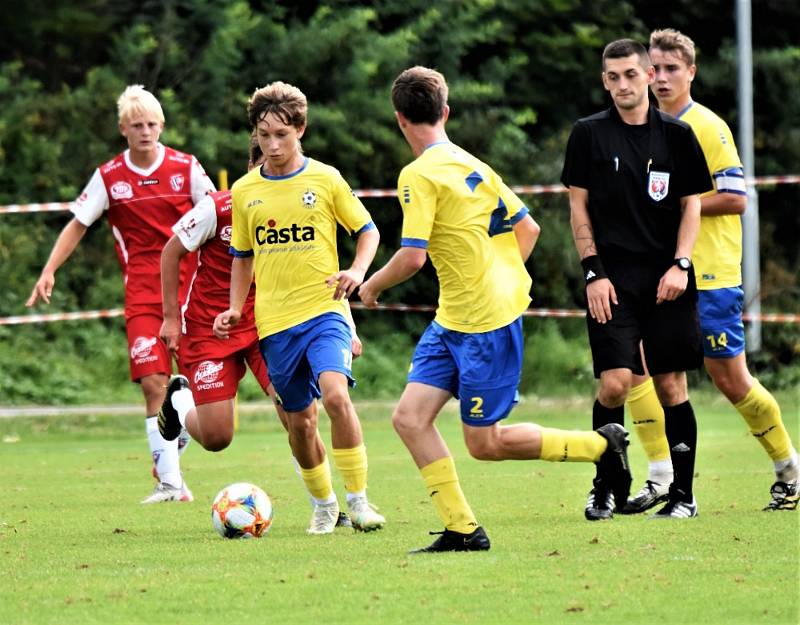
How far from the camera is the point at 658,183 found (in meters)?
7.84

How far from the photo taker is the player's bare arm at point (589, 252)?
7773 millimetres

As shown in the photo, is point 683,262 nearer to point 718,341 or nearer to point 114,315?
point 718,341

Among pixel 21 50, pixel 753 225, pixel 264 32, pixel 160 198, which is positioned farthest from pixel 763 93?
pixel 160 198

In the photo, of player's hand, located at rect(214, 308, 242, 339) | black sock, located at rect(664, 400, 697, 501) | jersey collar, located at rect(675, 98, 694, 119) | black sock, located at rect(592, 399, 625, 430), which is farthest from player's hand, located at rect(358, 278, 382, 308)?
jersey collar, located at rect(675, 98, 694, 119)

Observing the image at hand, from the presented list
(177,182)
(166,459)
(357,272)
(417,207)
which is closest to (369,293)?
(417,207)

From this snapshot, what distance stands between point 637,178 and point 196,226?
91.5 inches

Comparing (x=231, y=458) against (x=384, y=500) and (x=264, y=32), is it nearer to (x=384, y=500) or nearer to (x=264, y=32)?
(x=384, y=500)

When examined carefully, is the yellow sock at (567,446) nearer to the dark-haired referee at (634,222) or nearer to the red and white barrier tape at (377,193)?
the dark-haired referee at (634,222)

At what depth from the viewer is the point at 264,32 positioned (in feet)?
73.7

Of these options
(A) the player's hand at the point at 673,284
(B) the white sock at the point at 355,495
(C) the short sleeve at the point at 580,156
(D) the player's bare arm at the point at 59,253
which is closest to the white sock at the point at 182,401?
(D) the player's bare arm at the point at 59,253

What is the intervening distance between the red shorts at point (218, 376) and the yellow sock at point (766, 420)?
2514 mm

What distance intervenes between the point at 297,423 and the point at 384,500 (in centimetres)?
156

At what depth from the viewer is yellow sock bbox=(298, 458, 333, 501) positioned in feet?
26.2

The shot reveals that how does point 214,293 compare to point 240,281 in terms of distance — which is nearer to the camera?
point 240,281
